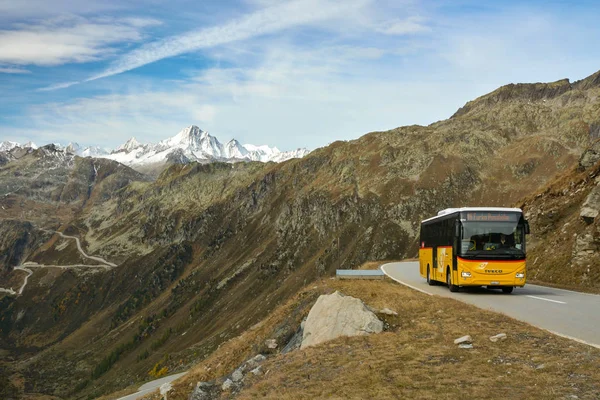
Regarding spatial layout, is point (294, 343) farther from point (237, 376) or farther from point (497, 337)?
point (497, 337)

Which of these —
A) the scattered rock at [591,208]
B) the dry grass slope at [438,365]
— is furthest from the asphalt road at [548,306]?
the scattered rock at [591,208]

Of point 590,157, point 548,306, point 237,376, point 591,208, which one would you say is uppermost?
point 590,157

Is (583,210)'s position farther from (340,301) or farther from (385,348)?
(385,348)

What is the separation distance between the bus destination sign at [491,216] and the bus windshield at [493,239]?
0.19 m

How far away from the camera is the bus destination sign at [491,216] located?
27094mm

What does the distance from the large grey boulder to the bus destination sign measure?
10.6 m

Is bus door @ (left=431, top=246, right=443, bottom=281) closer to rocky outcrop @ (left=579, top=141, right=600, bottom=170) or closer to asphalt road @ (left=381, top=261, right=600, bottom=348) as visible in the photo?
asphalt road @ (left=381, top=261, right=600, bottom=348)

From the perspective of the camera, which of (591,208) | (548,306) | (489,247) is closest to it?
(548,306)

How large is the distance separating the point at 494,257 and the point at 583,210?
1437 cm

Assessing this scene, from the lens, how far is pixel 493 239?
2662cm

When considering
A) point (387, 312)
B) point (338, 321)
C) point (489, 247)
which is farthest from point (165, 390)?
point (489, 247)

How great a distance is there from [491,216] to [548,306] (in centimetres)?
579

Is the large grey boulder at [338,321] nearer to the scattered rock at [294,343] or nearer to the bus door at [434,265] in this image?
the scattered rock at [294,343]

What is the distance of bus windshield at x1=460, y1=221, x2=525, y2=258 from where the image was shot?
26359 millimetres
